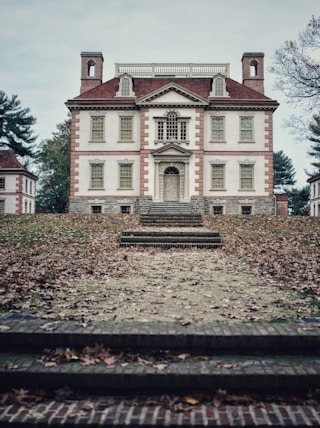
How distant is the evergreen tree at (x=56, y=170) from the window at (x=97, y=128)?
14096 millimetres

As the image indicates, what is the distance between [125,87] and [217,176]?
33.5ft

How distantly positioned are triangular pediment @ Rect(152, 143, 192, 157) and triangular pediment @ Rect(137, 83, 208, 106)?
324 centimetres

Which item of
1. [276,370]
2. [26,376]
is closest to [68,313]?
[26,376]

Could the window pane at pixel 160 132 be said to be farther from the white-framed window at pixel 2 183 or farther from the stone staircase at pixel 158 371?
the stone staircase at pixel 158 371

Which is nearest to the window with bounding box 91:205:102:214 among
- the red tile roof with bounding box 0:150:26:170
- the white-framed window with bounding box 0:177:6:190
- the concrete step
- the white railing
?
the concrete step

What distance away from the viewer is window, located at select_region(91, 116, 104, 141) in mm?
29469

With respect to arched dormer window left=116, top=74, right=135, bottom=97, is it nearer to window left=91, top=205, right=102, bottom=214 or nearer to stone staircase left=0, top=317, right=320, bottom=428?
window left=91, top=205, right=102, bottom=214

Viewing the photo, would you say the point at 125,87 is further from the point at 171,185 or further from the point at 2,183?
the point at 2,183

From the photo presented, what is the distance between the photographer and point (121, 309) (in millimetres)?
→ 5551

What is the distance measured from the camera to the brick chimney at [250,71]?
108 ft

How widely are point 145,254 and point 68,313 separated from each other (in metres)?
6.51

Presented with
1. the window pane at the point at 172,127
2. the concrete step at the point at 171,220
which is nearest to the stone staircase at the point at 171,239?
the concrete step at the point at 171,220

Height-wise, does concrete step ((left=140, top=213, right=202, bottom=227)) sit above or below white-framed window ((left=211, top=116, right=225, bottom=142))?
below

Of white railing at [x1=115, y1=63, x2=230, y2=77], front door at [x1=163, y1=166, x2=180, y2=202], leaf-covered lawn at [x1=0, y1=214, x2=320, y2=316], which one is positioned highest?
white railing at [x1=115, y1=63, x2=230, y2=77]
